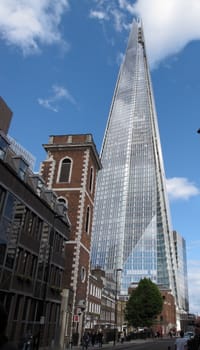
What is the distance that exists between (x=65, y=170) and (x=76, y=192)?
3864mm

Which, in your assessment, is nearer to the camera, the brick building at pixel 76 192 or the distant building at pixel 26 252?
the distant building at pixel 26 252

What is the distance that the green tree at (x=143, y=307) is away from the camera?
74.2 metres

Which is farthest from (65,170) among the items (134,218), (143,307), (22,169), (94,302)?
(134,218)

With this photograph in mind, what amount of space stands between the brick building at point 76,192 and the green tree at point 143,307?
3694cm

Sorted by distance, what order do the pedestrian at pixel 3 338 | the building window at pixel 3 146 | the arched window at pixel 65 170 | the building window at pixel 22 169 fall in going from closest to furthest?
the pedestrian at pixel 3 338 → the building window at pixel 3 146 → the building window at pixel 22 169 → the arched window at pixel 65 170

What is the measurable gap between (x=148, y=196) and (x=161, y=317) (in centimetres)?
6467

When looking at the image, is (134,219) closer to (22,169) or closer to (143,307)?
(143,307)

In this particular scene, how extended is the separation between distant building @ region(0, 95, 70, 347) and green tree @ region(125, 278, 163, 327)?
4515 cm

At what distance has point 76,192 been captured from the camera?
43.0 meters

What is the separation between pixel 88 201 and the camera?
44.9 meters

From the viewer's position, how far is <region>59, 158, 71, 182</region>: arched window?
44.5 metres

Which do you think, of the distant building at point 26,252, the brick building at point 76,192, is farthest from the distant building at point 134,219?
the distant building at point 26,252

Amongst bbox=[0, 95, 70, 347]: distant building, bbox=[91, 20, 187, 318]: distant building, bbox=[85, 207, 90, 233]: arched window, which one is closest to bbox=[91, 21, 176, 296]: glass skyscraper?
bbox=[91, 20, 187, 318]: distant building

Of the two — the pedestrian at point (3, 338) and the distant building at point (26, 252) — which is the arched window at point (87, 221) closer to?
the distant building at point (26, 252)
